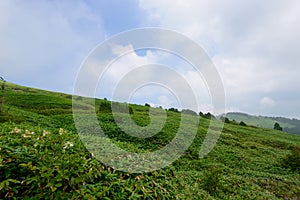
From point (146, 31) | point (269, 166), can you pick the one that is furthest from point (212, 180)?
point (269, 166)

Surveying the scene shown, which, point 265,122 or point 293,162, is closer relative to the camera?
point 293,162

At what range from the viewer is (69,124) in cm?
1858

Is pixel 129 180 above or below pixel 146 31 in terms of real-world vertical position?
below

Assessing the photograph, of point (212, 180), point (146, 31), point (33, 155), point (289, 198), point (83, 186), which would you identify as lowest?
point (289, 198)

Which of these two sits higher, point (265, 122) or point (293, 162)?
point (265, 122)

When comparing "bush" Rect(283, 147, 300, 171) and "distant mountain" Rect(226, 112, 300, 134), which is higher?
"distant mountain" Rect(226, 112, 300, 134)

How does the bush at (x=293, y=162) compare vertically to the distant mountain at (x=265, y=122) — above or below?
below

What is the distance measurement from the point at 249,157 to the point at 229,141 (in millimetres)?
4482

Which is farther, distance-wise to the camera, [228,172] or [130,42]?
[228,172]

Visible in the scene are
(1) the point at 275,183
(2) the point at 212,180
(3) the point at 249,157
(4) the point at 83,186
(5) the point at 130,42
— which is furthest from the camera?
(3) the point at 249,157

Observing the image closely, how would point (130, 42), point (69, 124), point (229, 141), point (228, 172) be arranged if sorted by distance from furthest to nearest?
point (229, 141) < point (69, 124) < point (228, 172) < point (130, 42)

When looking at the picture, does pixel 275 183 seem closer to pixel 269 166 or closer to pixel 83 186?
pixel 269 166

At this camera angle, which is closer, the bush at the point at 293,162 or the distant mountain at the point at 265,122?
the bush at the point at 293,162

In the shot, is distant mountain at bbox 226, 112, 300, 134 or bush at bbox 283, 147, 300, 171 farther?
distant mountain at bbox 226, 112, 300, 134
